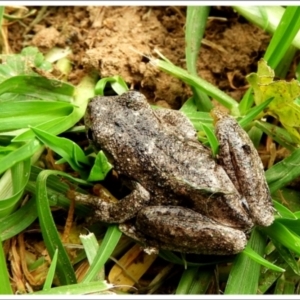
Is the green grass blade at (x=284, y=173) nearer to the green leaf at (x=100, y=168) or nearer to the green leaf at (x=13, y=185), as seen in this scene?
the green leaf at (x=100, y=168)

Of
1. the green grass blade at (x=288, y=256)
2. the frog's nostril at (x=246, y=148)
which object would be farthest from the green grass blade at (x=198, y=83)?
the green grass blade at (x=288, y=256)

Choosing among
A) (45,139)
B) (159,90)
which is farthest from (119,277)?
(159,90)

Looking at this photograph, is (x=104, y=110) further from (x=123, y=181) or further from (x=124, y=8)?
(x=124, y=8)

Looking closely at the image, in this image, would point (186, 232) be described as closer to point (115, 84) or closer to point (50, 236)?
point (50, 236)

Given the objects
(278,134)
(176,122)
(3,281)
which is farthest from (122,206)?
(278,134)

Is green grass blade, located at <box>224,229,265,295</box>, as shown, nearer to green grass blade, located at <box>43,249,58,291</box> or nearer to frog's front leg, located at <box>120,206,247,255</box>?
frog's front leg, located at <box>120,206,247,255</box>

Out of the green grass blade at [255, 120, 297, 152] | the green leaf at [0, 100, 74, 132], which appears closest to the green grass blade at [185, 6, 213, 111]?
the green grass blade at [255, 120, 297, 152]
